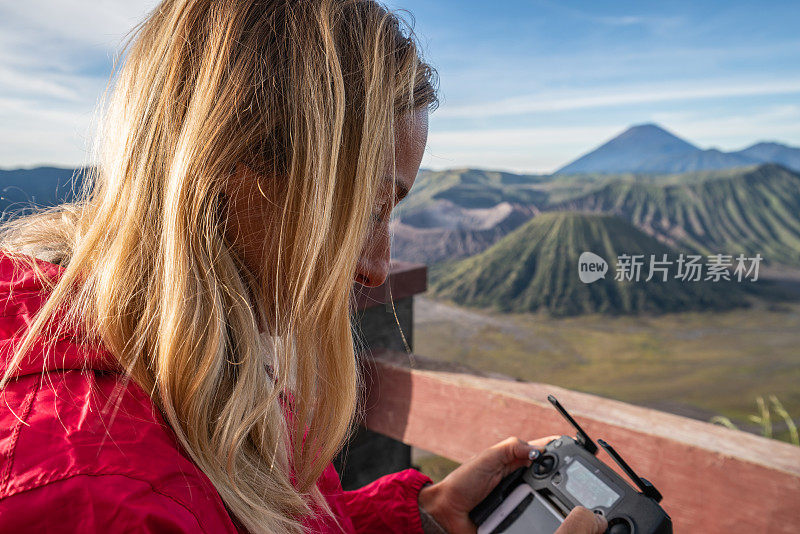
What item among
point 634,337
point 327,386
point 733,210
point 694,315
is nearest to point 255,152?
point 327,386

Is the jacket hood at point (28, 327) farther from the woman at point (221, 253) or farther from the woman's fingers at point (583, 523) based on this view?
the woman's fingers at point (583, 523)

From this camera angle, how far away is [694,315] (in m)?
8.95

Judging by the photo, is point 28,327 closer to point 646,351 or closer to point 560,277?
point 560,277

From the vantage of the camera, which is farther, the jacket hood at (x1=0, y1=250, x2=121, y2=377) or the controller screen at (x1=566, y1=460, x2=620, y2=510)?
the controller screen at (x1=566, y1=460, x2=620, y2=510)

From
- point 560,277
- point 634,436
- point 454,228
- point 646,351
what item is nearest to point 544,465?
point 634,436

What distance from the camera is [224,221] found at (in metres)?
0.46

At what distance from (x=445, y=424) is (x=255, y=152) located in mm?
851

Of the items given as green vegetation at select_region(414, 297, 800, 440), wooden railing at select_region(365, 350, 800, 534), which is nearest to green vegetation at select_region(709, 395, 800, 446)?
wooden railing at select_region(365, 350, 800, 534)

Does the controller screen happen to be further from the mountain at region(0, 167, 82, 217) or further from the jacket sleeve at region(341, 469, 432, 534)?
the mountain at region(0, 167, 82, 217)

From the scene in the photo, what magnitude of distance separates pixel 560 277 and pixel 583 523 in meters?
8.01

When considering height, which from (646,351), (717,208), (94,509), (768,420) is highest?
(717,208)

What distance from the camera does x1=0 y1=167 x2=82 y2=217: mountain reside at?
681mm

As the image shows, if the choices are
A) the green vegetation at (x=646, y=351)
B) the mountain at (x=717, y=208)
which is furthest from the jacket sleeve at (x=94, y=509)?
the mountain at (x=717, y=208)

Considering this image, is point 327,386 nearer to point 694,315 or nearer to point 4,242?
point 4,242
